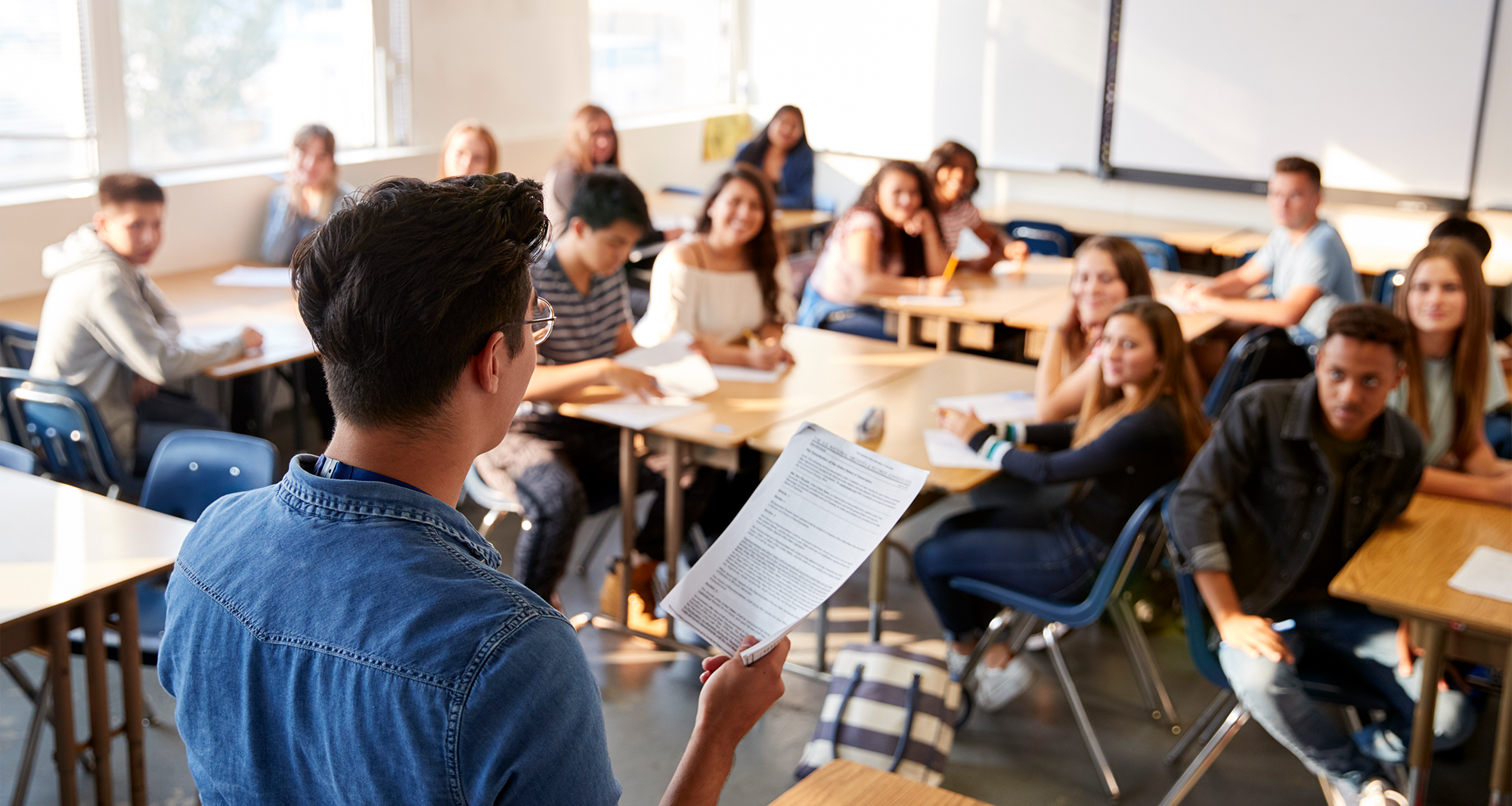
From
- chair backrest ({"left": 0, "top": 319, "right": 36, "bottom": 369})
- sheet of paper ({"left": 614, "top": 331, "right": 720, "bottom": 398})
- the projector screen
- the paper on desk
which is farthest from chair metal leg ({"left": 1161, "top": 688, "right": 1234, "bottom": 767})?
the projector screen

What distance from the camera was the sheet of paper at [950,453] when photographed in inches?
125

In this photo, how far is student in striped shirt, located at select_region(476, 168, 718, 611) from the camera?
338 centimetres

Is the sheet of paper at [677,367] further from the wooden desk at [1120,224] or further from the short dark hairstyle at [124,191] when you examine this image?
the wooden desk at [1120,224]

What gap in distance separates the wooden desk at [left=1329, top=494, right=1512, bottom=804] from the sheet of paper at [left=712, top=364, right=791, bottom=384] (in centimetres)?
177

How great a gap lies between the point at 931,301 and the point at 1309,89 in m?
3.24

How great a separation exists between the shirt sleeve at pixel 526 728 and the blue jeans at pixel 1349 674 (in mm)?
2063

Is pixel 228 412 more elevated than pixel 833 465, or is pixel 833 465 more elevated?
pixel 833 465

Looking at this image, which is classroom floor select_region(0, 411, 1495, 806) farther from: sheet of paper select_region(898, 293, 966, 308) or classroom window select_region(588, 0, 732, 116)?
classroom window select_region(588, 0, 732, 116)

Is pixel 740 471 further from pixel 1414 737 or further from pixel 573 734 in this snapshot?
pixel 573 734

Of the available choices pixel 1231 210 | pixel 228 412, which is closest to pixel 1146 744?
pixel 228 412

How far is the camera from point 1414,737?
8.25 feet

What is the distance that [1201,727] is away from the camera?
10.1 feet

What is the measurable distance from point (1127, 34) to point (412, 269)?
7062 millimetres

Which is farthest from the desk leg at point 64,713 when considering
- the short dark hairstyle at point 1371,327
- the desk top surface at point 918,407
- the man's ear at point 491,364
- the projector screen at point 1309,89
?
the projector screen at point 1309,89
